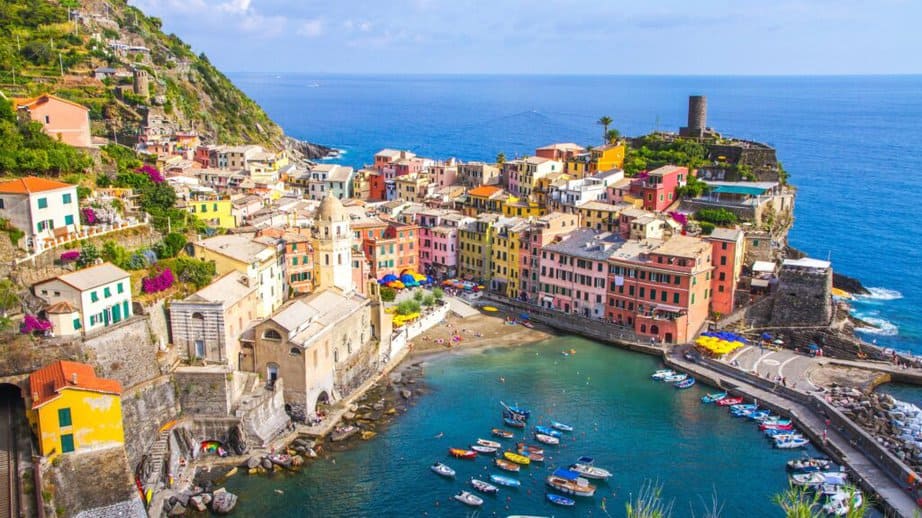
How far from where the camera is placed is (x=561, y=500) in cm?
4397

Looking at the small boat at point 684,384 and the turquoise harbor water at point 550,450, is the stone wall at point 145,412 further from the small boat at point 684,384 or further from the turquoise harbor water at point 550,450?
the small boat at point 684,384

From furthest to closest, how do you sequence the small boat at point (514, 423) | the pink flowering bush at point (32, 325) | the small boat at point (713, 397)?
the small boat at point (713, 397)
the small boat at point (514, 423)
the pink flowering bush at point (32, 325)

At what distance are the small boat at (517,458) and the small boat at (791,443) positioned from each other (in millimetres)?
16829

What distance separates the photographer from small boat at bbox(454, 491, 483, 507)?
4369cm

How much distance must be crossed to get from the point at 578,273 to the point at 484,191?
2338cm

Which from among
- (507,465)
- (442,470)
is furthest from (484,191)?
(442,470)

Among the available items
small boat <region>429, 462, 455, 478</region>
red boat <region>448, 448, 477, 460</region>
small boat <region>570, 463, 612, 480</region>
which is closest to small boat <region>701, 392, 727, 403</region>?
small boat <region>570, 463, 612, 480</region>

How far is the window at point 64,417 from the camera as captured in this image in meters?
38.9

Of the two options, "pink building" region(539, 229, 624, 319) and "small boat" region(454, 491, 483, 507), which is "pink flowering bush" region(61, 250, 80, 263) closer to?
"small boat" region(454, 491, 483, 507)

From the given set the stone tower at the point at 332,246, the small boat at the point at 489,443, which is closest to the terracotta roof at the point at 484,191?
the stone tower at the point at 332,246

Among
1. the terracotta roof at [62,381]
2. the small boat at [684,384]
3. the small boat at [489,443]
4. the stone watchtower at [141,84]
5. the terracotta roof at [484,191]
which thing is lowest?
the small boat at [489,443]

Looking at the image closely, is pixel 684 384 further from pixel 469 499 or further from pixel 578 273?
pixel 469 499

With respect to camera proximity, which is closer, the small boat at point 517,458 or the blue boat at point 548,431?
the small boat at point 517,458

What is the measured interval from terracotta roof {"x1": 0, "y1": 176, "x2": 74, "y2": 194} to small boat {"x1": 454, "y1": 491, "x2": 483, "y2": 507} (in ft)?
109
